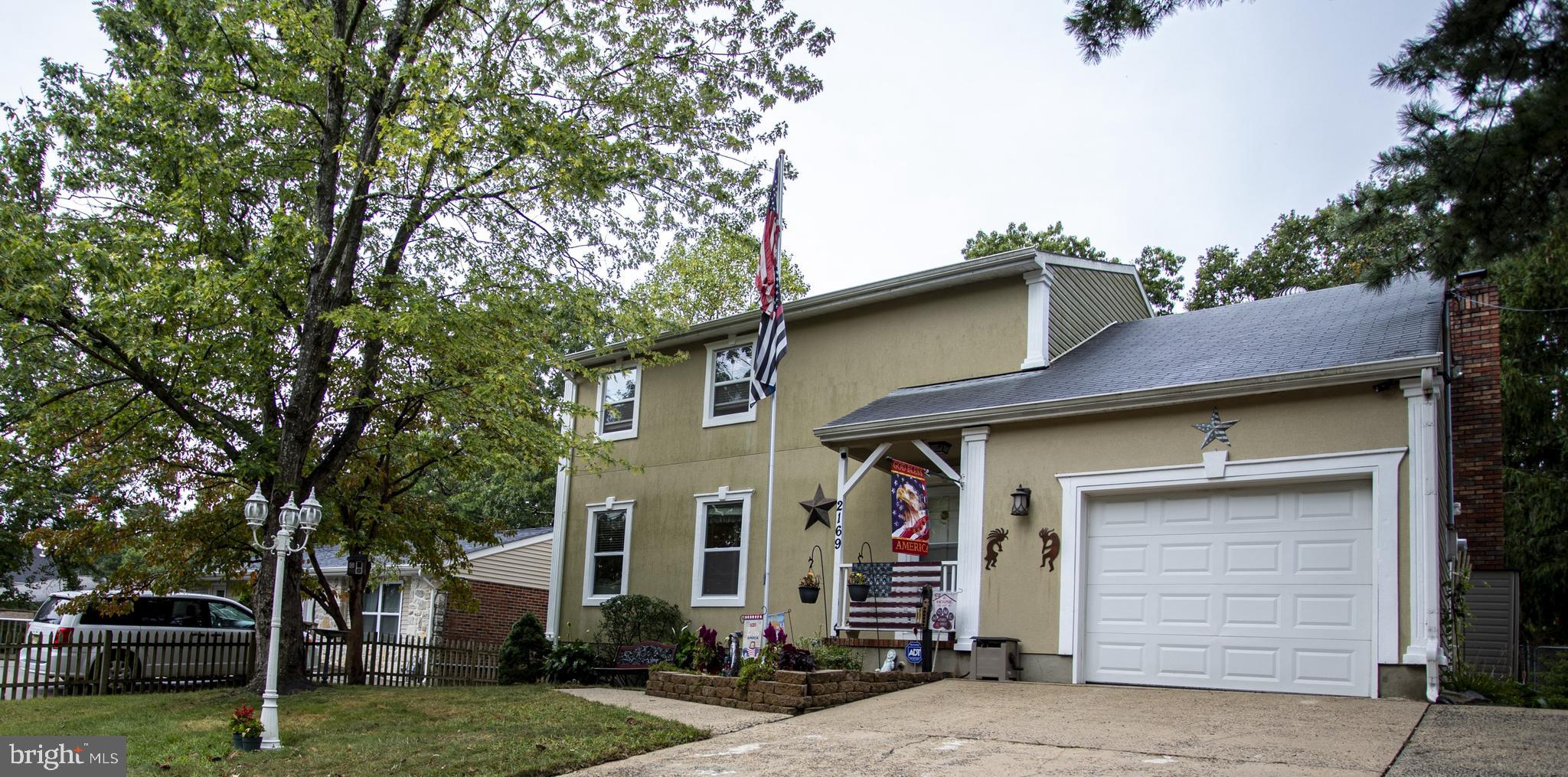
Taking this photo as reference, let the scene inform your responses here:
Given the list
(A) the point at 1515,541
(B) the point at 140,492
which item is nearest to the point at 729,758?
(B) the point at 140,492

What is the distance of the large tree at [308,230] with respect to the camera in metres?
12.3

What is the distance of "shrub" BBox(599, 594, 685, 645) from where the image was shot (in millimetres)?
16266

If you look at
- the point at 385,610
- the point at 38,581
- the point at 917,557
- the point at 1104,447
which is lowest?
the point at 38,581

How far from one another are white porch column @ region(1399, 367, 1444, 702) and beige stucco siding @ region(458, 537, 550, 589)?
59.2 feet

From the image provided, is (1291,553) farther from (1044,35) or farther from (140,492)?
(140,492)

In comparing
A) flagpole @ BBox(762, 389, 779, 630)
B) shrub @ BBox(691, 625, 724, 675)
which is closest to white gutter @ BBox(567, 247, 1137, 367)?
flagpole @ BBox(762, 389, 779, 630)

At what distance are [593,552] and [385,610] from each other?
814 centimetres

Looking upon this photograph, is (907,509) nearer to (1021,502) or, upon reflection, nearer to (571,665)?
(1021,502)

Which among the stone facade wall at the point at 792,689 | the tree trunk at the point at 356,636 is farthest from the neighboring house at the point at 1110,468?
the tree trunk at the point at 356,636

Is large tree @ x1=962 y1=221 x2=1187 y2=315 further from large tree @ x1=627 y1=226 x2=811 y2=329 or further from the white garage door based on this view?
the white garage door

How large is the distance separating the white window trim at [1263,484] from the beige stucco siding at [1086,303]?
10.3ft

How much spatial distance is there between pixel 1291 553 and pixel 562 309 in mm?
9887

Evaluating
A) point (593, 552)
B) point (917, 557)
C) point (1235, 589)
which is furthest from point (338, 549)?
point (1235, 589)

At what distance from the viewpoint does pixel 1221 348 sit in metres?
12.3
